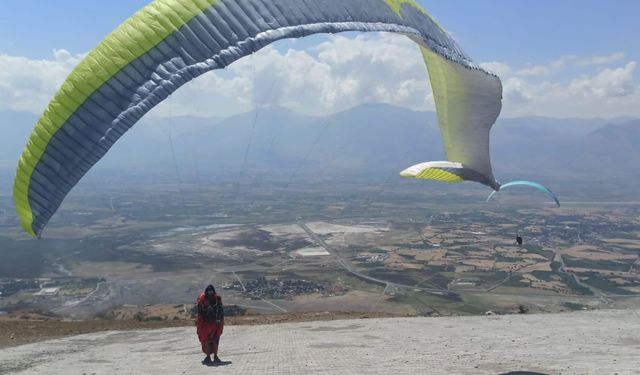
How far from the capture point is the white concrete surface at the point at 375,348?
30.7 ft

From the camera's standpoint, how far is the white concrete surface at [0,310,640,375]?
9.34 meters

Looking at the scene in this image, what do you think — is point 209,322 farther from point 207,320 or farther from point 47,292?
point 47,292

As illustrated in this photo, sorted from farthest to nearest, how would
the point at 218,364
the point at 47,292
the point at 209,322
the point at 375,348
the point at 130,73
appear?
the point at 47,292, the point at 375,348, the point at 209,322, the point at 218,364, the point at 130,73

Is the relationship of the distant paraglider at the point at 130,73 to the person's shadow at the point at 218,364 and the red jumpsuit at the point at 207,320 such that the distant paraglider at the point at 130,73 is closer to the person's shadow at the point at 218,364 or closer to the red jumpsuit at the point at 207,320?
the red jumpsuit at the point at 207,320

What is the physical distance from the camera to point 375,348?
11.6 metres

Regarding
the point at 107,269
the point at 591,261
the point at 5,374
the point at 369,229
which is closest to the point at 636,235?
the point at 591,261

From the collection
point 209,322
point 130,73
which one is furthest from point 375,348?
point 130,73

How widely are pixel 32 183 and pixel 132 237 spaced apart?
87524 mm

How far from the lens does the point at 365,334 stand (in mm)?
13789

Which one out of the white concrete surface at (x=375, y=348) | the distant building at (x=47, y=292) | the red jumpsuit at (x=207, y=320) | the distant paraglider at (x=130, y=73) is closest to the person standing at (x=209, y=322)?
the red jumpsuit at (x=207, y=320)

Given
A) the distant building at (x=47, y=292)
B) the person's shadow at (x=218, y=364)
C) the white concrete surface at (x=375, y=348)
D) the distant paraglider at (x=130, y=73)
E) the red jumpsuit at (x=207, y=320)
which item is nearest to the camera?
the distant paraglider at (x=130, y=73)

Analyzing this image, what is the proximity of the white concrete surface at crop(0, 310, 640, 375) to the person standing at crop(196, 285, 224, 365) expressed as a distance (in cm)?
41

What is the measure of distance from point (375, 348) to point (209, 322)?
397 centimetres

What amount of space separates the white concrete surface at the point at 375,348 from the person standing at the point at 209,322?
1.33 ft
